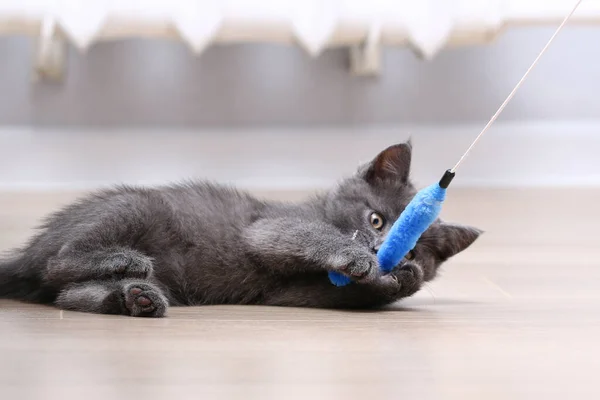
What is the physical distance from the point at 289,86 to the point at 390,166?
1885mm

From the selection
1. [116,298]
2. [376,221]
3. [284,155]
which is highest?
[376,221]

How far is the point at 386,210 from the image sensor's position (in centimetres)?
170

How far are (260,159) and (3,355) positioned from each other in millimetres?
2580

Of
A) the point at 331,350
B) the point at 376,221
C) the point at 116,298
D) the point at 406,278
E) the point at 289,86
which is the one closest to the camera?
the point at 331,350

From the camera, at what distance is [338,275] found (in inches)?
61.9

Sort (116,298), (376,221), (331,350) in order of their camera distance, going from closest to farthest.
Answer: (331,350)
(116,298)
(376,221)

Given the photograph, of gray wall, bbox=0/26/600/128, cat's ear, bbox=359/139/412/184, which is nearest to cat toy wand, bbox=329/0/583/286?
cat's ear, bbox=359/139/412/184

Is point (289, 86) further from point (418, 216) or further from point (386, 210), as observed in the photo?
point (418, 216)

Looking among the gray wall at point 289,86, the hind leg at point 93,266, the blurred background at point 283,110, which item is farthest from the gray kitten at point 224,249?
the gray wall at point 289,86

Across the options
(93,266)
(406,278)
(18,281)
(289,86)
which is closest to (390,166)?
(406,278)

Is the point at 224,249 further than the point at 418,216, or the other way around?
the point at 224,249

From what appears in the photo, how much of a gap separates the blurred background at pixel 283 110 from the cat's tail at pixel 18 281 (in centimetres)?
190

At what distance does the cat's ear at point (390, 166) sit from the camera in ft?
5.72

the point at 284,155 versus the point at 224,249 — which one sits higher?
the point at 224,249
